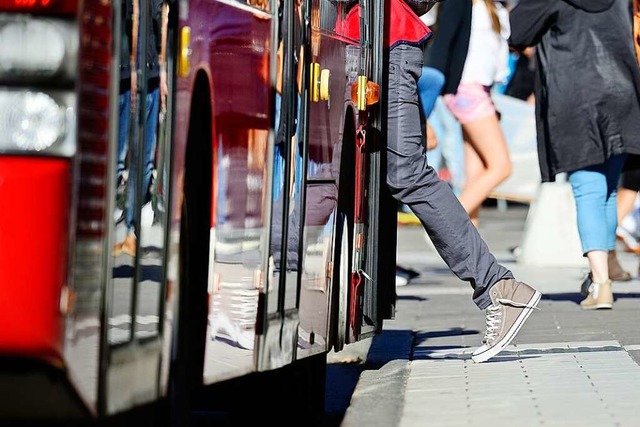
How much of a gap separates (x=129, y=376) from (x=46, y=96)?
2.26ft

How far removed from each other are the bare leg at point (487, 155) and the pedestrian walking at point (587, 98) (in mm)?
1757

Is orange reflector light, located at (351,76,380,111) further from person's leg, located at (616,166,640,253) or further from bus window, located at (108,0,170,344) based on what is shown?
person's leg, located at (616,166,640,253)

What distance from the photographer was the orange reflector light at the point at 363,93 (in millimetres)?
6004

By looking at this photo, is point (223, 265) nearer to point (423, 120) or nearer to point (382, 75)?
point (382, 75)

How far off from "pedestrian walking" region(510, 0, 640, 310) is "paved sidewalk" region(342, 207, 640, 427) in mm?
434

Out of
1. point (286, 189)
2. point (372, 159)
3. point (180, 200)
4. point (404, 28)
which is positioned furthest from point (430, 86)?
point (180, 200)

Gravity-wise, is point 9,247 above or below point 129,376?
above

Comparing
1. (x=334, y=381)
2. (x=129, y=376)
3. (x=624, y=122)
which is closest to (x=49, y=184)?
(x=129, y=376)

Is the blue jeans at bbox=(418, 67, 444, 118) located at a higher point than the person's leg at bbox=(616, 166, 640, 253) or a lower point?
higher

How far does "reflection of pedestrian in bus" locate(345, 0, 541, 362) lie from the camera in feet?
21.0

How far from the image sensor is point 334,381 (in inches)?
273

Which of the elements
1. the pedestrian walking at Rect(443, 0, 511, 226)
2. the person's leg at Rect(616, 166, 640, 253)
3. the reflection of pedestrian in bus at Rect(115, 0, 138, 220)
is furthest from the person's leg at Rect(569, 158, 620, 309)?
the reflection of pedestrian in bus at Rect(115, 0, 138, 220)

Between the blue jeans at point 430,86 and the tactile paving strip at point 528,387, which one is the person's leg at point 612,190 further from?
the tactile paving strip at point 528,387

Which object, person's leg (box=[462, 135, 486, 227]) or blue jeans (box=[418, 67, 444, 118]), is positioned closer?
blue jeans (box=[418, 67, 444, 118])
